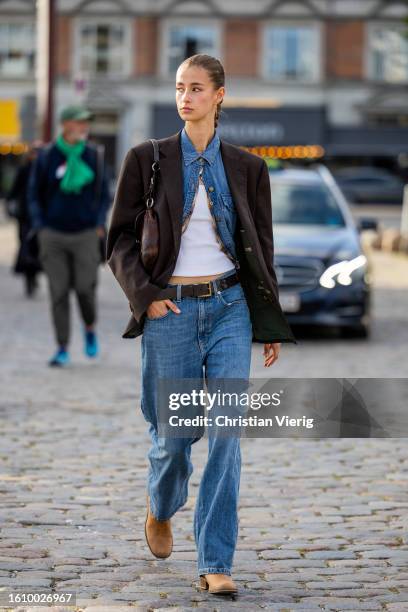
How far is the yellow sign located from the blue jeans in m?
50.9

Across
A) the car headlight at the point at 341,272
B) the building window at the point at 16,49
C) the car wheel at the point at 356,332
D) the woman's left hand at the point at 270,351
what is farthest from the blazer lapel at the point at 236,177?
the building window at the point at 16,49

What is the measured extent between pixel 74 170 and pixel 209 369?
606 cm

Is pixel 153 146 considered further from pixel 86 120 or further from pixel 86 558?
pixel 86 120

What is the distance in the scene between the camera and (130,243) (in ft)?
16.9

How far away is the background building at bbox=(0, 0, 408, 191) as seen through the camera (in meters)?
57.9

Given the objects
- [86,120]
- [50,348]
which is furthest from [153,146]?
[50,348]

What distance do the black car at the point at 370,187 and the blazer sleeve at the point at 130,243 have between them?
50.0 m

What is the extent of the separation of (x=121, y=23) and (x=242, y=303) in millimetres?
54260

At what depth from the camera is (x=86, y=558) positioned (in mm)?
5535

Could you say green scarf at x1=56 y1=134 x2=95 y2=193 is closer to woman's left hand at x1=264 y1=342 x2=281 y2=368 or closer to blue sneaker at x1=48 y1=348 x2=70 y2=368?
blue sneaker at x1=48 y1=348 x2=70 y2=368

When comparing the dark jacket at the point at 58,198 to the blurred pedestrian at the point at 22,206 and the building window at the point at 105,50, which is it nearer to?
the blurred pedestrian at the point at 22,206

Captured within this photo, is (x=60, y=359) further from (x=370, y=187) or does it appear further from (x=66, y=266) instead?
(x=370, y=187)

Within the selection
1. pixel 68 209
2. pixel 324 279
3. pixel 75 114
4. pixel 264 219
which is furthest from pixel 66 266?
pixel 264 219

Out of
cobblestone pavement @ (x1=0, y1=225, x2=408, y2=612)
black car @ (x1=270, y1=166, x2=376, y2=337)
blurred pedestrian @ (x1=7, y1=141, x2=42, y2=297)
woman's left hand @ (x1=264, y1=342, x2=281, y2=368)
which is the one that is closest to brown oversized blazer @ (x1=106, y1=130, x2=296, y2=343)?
woman's left hand @ (x1=264, y1=342, x2=281, y2=368)
